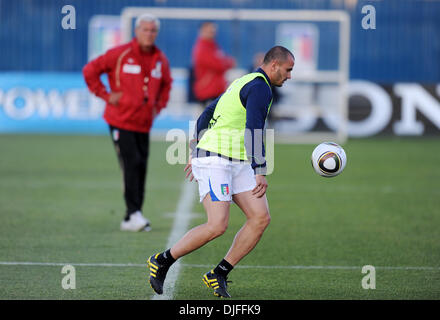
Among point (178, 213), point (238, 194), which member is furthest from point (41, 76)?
point (238, 194)

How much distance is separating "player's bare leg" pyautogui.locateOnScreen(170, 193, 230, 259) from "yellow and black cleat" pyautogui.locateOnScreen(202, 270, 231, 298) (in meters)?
0.29

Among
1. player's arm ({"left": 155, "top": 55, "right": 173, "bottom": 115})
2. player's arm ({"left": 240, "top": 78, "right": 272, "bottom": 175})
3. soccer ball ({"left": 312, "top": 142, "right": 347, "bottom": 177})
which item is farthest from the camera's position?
player's arm ({"left": 155, "top": 55, "right": 173, "bottom": 115})

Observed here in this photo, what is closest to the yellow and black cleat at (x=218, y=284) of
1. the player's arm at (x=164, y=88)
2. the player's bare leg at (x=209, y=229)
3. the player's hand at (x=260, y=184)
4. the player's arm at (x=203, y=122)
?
the player's bare leg at (x=209, y=229)

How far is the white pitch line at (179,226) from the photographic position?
22.4ft

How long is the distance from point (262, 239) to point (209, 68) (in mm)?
9213

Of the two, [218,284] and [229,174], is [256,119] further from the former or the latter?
[218,284]

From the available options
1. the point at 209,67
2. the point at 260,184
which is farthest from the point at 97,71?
the point at 209,67

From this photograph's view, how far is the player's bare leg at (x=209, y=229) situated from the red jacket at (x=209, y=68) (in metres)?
11.6

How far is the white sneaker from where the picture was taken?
31.6 ft

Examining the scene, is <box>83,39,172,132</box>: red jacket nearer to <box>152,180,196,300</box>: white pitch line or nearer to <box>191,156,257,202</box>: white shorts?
<box>152,180,196,300</box>: white pitch line

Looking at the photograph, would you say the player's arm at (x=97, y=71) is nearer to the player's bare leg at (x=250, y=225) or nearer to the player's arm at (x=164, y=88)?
the player's arm at (x=164, y=88)

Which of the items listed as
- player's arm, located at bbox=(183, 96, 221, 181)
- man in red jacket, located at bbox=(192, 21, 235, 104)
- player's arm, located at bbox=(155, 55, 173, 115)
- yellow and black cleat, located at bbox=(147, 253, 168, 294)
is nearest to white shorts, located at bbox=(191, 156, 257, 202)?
player's arm, located at bbox=(183, 96, 221, 181)

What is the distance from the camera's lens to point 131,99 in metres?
9.67

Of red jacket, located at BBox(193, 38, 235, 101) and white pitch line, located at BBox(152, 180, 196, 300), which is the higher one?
red jacket, located at BBox(193, 38, 235, 101)
